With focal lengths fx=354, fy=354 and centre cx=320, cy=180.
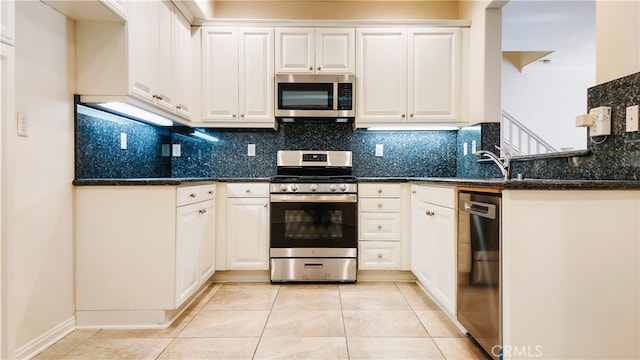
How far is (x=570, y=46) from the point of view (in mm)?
5316

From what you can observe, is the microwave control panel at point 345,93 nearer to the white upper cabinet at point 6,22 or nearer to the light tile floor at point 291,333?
the light tile floor at point 291,333

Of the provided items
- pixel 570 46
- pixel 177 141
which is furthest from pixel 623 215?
pixel 570 46

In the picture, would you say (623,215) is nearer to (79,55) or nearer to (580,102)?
(79,55)

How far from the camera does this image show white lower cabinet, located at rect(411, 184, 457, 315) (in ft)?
6.57

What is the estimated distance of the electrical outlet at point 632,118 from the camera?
154 cm

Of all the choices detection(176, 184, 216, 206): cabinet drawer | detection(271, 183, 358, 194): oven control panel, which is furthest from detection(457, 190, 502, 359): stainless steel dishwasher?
detection(176, 184, 216, 206): cabinet drawer

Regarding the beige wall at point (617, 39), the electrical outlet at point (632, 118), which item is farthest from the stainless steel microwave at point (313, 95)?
the electrical outlet at point (632, 118)

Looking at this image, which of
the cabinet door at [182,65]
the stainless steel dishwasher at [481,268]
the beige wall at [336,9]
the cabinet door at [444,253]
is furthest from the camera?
the beige wall at [336,9]

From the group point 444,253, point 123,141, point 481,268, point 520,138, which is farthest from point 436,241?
point 520,138

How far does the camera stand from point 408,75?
317 centimetres

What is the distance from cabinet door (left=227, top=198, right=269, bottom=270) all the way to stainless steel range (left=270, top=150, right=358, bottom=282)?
10 centimetres

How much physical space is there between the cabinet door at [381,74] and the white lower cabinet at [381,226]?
683 mm

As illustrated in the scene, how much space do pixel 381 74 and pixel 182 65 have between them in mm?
1697

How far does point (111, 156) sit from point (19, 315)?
108cm
